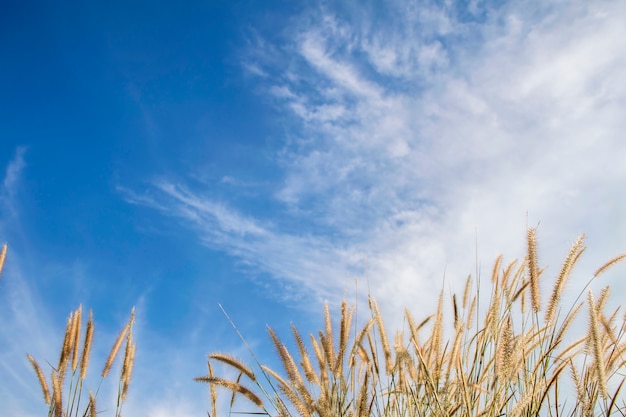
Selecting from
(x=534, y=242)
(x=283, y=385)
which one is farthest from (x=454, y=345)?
(x=283, y=385)

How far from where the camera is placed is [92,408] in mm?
4605

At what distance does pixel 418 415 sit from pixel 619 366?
58.7 inches

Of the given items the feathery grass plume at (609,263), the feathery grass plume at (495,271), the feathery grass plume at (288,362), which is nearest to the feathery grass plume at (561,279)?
the feathery grass plume at (609,263)

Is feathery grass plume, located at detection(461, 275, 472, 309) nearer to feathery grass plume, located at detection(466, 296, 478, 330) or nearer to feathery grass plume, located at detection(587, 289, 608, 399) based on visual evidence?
feathery grass plume, located at detection(466, 296, 478, 330)

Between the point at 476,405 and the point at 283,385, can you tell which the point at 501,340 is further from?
the point at 283,385

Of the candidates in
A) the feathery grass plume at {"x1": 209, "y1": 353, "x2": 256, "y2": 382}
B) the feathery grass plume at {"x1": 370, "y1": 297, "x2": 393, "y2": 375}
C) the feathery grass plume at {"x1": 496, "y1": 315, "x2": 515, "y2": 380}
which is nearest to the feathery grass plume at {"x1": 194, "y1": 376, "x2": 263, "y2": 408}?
the feathery grass plume at {"x1": 209, "y1": 353, "x2": 256, "y2": 382}

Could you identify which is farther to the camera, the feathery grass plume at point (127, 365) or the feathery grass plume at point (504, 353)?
the feathery grass plume at point (127, 365)

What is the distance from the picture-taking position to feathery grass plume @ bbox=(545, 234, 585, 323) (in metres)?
3.42

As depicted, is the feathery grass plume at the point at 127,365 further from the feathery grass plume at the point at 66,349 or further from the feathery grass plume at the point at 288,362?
the feathery grass plume at the point at 288,362

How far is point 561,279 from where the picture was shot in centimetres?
343

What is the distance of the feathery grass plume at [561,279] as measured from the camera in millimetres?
3422

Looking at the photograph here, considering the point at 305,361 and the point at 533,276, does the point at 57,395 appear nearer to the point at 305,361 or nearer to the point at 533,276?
the point at 305,361

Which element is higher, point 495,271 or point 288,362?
point 495,271

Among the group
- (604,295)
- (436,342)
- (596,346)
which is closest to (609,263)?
(604,295)
